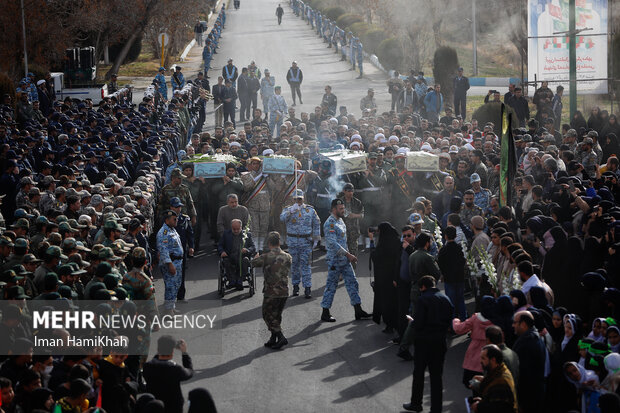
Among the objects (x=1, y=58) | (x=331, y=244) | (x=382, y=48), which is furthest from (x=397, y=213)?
(x=382, y=48)

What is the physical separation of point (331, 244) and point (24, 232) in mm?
4592

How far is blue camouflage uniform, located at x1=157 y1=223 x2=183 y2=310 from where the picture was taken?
46.5 ft

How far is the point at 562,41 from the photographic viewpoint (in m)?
26.2

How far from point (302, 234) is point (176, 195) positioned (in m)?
2.83

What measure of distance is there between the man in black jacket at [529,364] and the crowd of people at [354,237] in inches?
0.6

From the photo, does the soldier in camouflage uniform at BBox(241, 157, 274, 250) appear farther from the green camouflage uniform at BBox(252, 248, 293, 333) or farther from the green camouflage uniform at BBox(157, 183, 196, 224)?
the green camouflage uniform at BBox(252, 248, 293, 333)

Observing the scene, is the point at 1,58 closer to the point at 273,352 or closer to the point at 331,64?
the point at 331,64

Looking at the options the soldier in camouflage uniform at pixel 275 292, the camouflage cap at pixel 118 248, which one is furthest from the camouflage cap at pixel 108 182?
the soldier in camouflage uniform at pixel 275 292

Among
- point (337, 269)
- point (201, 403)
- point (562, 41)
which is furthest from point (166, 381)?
point (562, 41)

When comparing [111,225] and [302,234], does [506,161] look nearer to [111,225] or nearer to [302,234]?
[302,234]

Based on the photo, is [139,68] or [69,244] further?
[139,68]

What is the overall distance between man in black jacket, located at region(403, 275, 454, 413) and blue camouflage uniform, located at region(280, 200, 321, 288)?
4888 millimetres

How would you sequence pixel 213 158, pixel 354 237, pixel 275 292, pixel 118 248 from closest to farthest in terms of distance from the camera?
1. pixel 118 248
2. pixel 275 292
3. pixel 354 237
4. pixel 213 158

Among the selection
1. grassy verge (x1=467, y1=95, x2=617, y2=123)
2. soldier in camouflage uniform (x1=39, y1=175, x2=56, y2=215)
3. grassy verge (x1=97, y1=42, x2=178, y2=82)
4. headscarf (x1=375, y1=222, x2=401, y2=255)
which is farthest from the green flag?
grassy verge (x1=97, y1=42, x2=178, y2=82)
